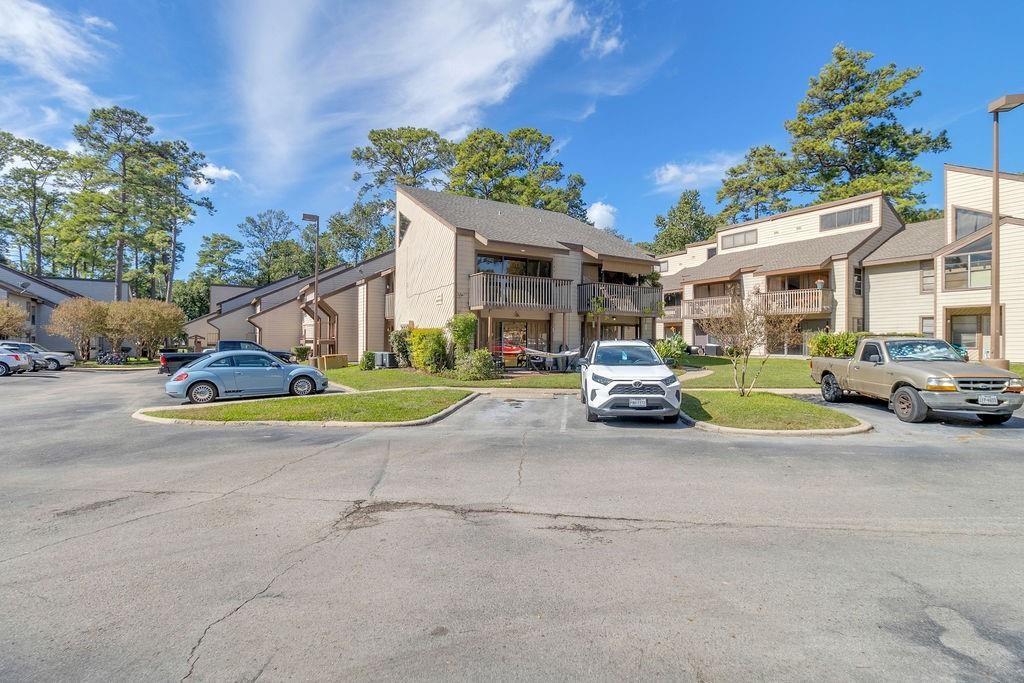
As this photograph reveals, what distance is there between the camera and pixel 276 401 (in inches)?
513

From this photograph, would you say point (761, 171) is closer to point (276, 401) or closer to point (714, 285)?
point (714, 285)

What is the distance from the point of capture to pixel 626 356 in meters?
11.6

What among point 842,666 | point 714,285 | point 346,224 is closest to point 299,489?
point 842,666

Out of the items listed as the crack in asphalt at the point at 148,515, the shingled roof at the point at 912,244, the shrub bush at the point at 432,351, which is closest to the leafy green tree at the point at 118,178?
the shrub bush at the point at 432,351

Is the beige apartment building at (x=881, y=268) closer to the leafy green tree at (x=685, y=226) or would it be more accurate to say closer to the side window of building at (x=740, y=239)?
the side window of building at (x=740, y=239)

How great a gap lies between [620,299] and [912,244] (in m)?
17.7

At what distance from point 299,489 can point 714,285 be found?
33599mm

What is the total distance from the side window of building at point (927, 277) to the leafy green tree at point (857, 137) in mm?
12843

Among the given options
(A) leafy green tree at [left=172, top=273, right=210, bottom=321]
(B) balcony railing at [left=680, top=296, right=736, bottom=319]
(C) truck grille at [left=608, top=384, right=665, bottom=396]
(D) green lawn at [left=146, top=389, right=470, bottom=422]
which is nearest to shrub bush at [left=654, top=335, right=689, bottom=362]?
(B) balcony railing at [left=680, top=296, right=736, bottom=319]

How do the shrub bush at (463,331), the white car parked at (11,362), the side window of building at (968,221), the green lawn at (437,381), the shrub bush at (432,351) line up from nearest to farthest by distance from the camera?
1. the green lawn at (437,381)
2. the shrub bush at (463,331)
3. the shrub bush at (432,351)
4. the side window of building at (968,221)
5. the white car parked at (11,362)

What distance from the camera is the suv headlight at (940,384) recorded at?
9.57 metres

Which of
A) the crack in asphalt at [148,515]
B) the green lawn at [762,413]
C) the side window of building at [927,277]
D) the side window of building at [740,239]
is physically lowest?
the crack in asphalt at [148,515]

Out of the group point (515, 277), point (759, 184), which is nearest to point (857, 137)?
point (759, 184)

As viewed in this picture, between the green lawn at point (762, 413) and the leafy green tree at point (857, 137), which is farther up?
the leafy green tree at point (857, 137)
